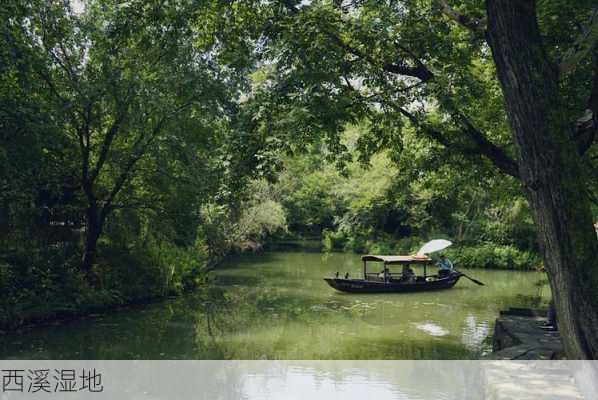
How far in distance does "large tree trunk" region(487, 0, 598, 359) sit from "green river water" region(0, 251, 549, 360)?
8025 millimetres

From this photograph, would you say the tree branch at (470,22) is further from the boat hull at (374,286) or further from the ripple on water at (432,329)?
the boat hull at (374,286)

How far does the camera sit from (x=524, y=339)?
1005 centimetres

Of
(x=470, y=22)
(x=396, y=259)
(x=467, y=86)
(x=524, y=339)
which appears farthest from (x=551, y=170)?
(x=396, y=259)

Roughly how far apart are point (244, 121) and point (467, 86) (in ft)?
10.6

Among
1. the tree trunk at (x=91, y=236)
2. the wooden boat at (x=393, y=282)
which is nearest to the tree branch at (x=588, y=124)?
the tree trunk at (x=91, y=236)

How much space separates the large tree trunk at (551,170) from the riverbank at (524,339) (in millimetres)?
4864

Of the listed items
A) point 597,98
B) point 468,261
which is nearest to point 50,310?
point 597,98

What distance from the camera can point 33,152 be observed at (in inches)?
477

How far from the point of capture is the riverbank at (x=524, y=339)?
8836 mm

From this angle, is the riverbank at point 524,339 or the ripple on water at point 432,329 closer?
the riverbank at point 524,339

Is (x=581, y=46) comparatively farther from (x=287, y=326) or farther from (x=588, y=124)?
(x=287, y=326)

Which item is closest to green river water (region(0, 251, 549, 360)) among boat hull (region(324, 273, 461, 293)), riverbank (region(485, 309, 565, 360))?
boat hull (region(324, 273, 461, 293))

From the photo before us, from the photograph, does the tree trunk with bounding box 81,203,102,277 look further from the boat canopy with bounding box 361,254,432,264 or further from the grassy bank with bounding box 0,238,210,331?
the boat canopy with bounding box 361,254,432,264

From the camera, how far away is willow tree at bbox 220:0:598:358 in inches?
167
